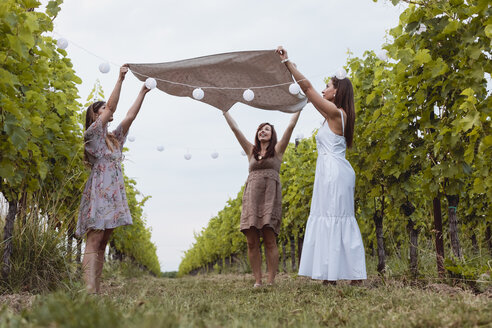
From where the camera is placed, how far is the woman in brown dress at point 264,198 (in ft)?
17.3

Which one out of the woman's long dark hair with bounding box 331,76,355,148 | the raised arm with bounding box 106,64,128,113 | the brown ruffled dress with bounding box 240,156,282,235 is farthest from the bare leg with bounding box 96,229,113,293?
the woman's long dark hair with bounding box 331,76,355,148

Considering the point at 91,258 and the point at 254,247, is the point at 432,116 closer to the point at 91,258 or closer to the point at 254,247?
the point at 254,247

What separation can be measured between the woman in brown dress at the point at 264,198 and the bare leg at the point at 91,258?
1.77 m

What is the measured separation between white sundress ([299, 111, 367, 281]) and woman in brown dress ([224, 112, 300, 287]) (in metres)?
0.97

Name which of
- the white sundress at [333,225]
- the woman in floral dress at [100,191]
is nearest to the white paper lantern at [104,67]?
the woman in floral dress at [100,191]

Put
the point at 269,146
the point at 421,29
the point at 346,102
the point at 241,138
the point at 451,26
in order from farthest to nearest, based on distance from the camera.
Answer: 1. the point at 241,138
2. the point at 269,146
3. the point at 346,102
4. the point at 421,29
5. the point at 451,26

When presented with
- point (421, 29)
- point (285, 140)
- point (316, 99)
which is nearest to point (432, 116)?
point (421, 29)

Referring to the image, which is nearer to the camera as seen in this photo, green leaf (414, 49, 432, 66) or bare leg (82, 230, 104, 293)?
green leaf (414, 49, 432, 66)

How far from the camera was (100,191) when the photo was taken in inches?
171

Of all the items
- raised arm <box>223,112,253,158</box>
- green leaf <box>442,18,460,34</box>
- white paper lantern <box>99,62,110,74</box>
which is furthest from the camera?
raised arm <box>223,112,253,158</box>

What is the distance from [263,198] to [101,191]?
1.98 m

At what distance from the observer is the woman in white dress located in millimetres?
4074

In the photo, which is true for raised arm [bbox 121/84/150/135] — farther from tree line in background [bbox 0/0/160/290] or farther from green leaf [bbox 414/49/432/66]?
green leaf [bbox 414/49/432/66]

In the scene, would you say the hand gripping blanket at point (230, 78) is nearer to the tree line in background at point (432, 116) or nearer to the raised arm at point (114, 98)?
the raised arm at point (114, 98)
